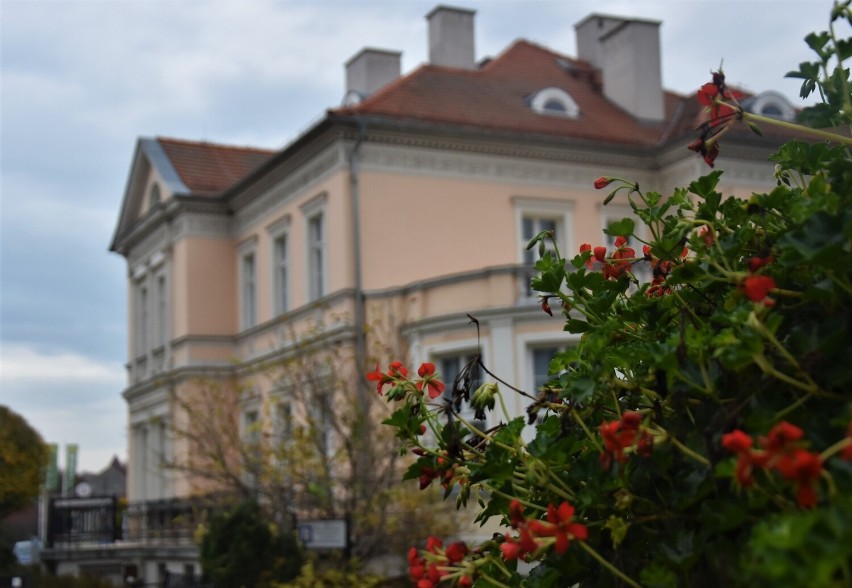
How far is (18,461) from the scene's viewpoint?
105ft

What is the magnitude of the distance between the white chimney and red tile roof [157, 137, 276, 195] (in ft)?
18.6

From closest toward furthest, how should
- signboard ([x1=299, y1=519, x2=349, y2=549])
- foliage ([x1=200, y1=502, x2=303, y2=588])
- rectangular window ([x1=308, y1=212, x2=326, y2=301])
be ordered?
signboard ([x1=299, y1=519, x2=349, y2=549])
foliage ([x1=200, y1=502, x2=303, y2=588])
rectangular window ([x1=308, y1=212, x2=326, y2=301])

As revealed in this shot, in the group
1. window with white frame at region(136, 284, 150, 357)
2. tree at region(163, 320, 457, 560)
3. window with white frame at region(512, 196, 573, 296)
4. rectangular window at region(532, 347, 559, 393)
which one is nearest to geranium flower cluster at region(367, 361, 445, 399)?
tree at region(163, 320, 457, 560)

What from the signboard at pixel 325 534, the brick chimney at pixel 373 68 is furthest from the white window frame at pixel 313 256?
the signboard at pixel 325 534

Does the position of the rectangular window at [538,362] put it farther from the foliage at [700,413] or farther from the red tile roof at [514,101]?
the foliage at [700,413]

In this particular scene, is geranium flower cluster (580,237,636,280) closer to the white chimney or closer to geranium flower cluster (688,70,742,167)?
geranium flower cluster (688,70,742,167)

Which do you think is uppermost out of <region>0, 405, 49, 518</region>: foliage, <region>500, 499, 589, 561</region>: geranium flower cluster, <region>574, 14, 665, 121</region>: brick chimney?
<region>574, 14, 665, 121</region>: brick chimney

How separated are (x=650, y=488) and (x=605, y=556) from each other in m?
0.26

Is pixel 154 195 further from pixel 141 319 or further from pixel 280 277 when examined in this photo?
pixel 280 277

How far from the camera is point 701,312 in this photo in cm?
335

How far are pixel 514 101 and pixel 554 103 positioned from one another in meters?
1.04

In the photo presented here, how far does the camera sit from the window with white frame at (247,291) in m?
31.9

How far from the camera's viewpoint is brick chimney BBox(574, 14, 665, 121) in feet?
102

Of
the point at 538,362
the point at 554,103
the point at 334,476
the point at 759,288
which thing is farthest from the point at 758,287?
the point at 554,103
